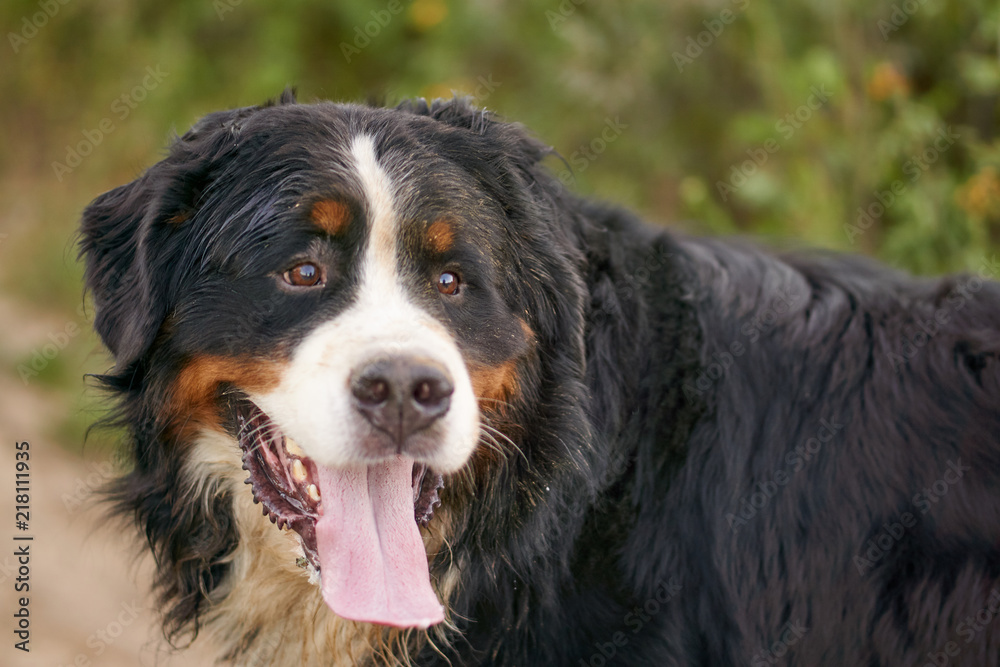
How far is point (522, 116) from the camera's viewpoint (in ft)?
20.5

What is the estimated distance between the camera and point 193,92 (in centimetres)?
691

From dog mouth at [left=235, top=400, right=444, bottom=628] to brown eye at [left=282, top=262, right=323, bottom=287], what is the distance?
0.38 metres

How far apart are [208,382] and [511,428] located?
2.83 feet

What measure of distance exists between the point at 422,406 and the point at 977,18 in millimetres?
4698

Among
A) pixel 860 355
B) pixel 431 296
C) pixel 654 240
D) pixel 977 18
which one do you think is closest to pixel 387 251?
pixel 431 296

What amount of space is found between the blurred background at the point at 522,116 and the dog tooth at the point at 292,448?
1663 mm

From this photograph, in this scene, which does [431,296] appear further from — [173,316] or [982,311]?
[982,311]

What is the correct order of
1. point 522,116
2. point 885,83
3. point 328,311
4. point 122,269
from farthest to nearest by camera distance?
point 522,116 → point 885,83 → point 122,269 → point 328,311

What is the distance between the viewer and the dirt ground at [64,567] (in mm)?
3816

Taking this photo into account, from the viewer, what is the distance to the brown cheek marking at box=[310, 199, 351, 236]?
2.39 meters

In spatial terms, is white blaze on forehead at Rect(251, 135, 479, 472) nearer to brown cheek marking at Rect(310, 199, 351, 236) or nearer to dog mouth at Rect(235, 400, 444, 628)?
brown cheek marking at Rect(310, 199, 351, 236)

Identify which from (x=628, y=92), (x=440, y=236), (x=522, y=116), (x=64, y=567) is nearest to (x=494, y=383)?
(x=440, y=236)

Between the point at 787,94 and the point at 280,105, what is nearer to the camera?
the point at 280,105

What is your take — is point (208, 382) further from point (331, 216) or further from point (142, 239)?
point (331, 216)
